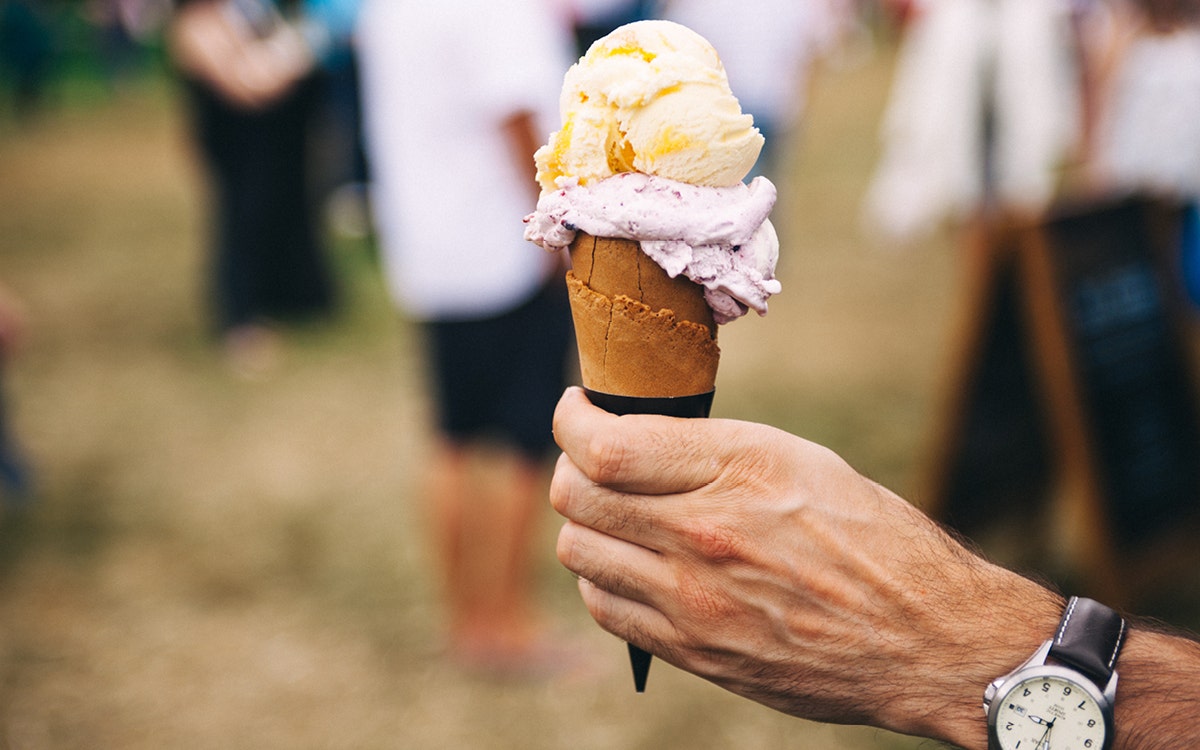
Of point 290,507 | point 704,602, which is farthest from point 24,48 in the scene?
point 704,602

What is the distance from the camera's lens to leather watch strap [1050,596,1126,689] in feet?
3.60

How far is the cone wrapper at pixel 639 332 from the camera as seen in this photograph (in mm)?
1227

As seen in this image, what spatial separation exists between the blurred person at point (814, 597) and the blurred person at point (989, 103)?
3870mm

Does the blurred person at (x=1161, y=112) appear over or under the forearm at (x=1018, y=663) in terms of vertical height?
over

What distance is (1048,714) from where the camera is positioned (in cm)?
110

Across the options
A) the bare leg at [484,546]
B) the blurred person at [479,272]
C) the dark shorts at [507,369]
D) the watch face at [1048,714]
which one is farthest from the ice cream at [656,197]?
the bare leg at [484,546]

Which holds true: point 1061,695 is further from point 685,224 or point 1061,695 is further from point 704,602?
point 685,224

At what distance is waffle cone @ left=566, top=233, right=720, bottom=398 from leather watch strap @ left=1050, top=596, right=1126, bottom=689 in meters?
0.55

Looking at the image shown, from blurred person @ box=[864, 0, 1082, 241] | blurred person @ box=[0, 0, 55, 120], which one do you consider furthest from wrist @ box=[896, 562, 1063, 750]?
blurred person @ box=[0, 0, 55, 120]

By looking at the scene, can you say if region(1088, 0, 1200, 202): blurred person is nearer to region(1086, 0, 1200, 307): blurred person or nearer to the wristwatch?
region(1086, 0, 1200, 307): blurred person

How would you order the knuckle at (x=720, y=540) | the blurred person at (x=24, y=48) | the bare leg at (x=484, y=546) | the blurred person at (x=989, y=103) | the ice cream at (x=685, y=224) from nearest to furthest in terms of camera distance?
the knuckle at (x=720, y=540) → the ice cream at (x=685, y=224) → the bare leg at (x=484, y=546) → the blurred person at (x=989, y=103) → the blurred person at (x=24, y=48)

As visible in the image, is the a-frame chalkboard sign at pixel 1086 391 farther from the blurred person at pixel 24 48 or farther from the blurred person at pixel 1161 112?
the blurred person at pixel 24 48

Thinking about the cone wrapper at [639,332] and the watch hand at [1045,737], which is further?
the cone wrapper at [639,332]

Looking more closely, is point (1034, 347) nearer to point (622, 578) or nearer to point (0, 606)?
point (622, 578)
